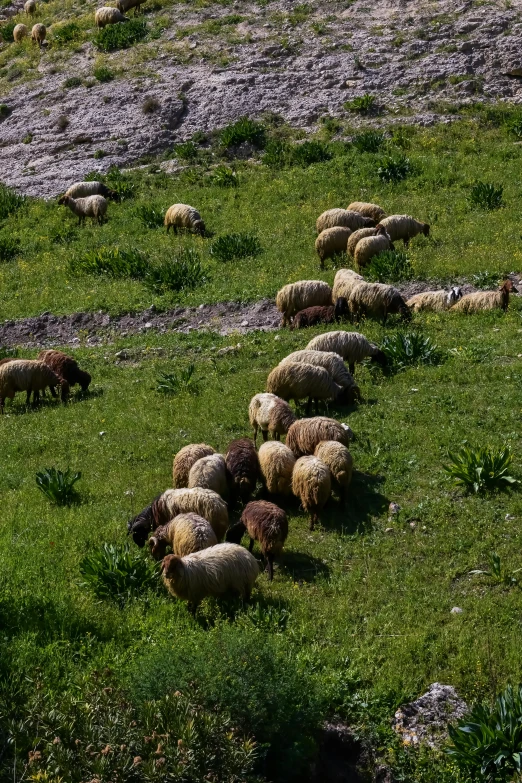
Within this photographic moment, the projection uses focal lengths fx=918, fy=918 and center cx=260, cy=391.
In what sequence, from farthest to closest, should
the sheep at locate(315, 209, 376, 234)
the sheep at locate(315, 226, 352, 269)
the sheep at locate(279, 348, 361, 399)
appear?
1. the sheep at locate(315, 209, 376, 234)
2. the sheep at locate(315, 226, 352, 269)
3. the sheep at locate(279, 348, 361, 399)

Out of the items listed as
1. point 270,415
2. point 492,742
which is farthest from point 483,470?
point 492,742

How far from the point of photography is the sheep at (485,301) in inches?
635

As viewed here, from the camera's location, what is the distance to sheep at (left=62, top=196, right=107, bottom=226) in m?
23.8

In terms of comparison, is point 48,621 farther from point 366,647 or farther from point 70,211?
point 70,211

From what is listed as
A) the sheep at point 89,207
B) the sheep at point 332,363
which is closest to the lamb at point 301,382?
the sheep at point 332,363

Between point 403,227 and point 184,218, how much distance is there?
5.62 m

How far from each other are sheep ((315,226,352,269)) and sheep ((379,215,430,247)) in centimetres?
85

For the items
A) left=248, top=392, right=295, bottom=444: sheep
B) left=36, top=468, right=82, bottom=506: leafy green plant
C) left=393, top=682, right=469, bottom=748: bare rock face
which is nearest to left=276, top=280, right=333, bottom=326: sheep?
left=248, top=392, right=295, bottom=444: sheep

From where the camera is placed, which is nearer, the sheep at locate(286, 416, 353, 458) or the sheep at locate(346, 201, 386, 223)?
the sheep at locate(286, 416, 353, 458)

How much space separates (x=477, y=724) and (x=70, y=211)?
810 inches

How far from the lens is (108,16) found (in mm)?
31969

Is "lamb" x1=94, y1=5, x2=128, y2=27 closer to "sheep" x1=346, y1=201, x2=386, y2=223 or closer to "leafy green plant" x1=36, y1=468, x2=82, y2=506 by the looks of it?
"sheep" x1=346, y1=201, x2=386, y2=223

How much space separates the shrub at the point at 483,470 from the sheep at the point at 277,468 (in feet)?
5.91

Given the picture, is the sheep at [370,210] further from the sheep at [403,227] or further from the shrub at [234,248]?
the shrub at [234,248]
